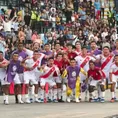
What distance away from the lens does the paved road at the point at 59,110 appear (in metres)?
16.0

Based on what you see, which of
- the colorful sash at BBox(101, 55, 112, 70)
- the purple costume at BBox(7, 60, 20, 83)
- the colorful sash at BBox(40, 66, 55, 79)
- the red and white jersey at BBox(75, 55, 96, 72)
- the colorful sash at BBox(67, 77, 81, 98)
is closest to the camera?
the purple costume at BBox(7, 60, 20, 83)

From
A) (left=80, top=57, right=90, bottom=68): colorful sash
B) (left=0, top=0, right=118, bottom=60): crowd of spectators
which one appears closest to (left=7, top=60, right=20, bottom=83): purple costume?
(left=80, top=57, right=90, bottom=68): colorful sash

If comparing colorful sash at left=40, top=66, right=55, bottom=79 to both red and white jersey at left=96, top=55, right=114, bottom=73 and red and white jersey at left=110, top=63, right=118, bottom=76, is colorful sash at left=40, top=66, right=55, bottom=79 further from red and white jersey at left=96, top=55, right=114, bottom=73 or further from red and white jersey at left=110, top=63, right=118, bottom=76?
red and white jersey at left=110, top=63, right=118, bottom=76

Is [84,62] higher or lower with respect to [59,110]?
higher

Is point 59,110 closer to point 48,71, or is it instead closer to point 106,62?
point 48,71

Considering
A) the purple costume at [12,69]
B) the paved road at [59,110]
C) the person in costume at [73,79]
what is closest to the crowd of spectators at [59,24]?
the purple costume at [12,69]

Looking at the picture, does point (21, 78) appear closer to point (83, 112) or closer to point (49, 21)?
point (83, 112)

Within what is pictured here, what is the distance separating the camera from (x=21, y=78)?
20188 mm

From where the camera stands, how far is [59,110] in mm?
17453

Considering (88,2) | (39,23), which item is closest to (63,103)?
(39,23)

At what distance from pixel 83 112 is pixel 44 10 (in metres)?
19.2

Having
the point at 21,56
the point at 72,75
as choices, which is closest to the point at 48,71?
the point at 72,75

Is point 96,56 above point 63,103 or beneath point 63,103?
above

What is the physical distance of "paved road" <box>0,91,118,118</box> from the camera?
16.0m
